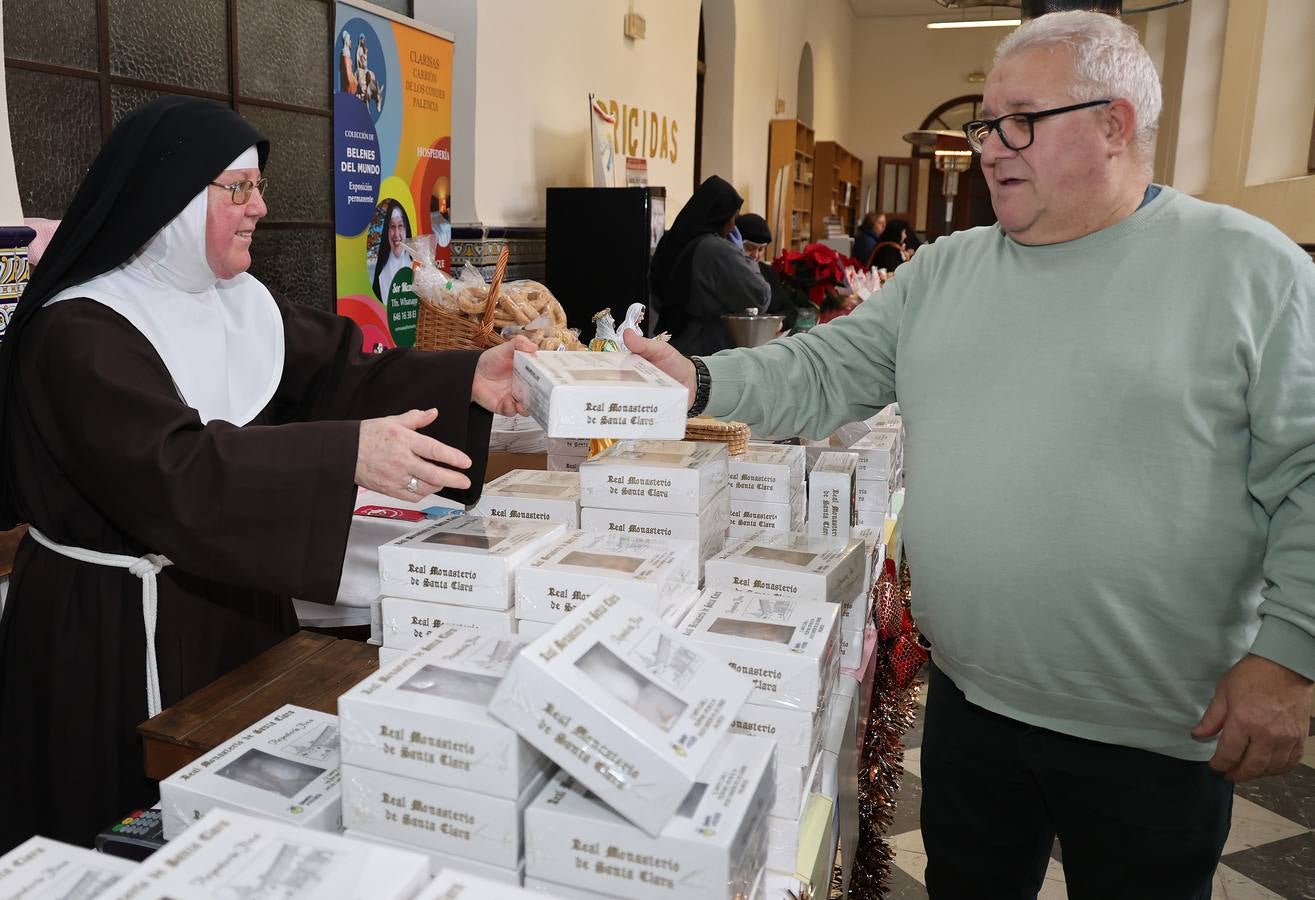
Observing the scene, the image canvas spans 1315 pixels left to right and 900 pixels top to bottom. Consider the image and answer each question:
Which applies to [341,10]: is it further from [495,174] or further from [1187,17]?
[1187,17]

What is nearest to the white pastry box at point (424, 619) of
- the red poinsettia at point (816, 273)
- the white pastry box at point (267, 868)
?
the white pastry box at point (267, 868)

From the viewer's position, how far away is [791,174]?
12.4m

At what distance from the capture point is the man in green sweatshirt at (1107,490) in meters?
1.54

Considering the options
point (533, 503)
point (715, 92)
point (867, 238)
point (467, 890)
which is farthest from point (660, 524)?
point (867, 238)

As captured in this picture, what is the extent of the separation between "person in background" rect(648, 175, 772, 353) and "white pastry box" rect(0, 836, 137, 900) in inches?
183

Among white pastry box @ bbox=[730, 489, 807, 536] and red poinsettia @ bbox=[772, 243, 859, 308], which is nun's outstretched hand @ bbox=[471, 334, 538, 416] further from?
red poinsettia @ bbox=[772, 243, 859, 308]

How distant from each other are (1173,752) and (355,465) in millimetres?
1332

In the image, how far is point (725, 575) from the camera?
5.65 feet

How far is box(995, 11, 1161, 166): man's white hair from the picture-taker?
64.7 inches

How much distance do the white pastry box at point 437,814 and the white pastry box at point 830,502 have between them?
1338 millimetres

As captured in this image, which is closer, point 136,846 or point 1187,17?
point 136,846

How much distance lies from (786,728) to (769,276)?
5.12 m

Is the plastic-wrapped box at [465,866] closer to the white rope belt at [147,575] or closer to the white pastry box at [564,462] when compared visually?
the white rope belt at [147,575]

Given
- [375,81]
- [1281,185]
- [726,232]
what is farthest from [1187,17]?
[375,81]
